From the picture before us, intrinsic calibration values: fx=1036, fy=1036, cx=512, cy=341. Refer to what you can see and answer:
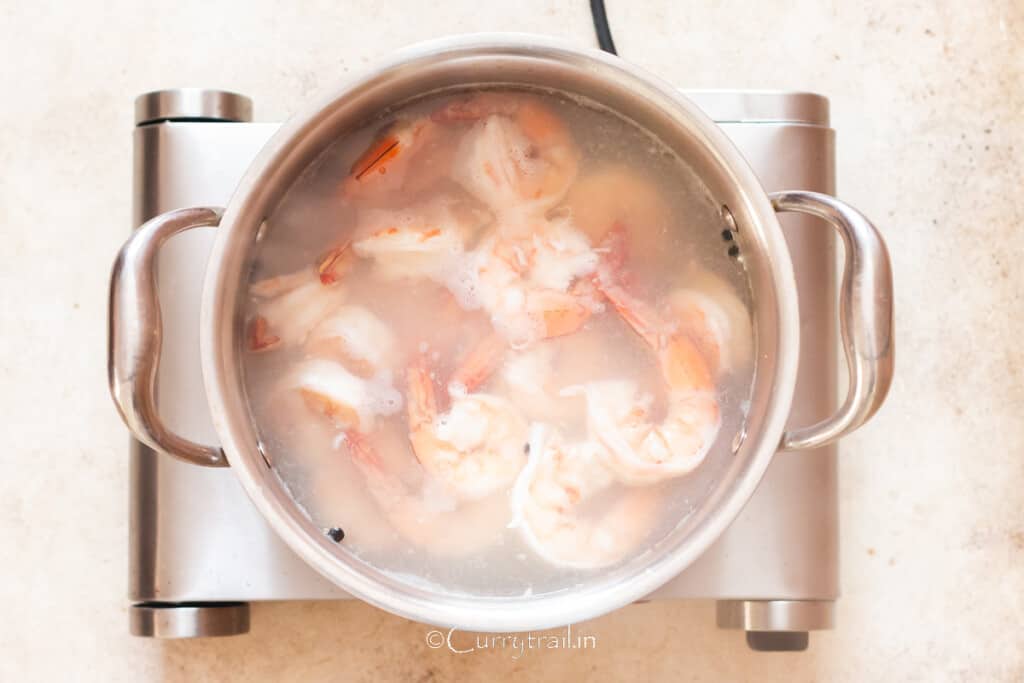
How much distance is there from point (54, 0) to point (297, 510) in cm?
58

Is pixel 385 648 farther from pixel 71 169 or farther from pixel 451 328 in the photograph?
pixel 71 169

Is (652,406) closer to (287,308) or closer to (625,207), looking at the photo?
(625,207)

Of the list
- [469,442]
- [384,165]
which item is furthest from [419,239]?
[469,442]

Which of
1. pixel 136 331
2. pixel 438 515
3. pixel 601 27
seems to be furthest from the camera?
pixel 601 27

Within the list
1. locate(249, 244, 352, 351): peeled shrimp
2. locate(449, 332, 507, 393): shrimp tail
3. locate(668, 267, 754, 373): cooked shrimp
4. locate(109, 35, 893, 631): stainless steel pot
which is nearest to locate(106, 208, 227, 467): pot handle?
locate(109, 35, 893, 631): stainless steel pot

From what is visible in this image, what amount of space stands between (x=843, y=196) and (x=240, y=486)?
0.63 m

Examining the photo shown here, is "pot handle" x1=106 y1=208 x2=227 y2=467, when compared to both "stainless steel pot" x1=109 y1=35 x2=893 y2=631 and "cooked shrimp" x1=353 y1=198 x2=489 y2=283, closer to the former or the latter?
"stainless steel pot" x1=109 y1=35 x2=893 y2=631

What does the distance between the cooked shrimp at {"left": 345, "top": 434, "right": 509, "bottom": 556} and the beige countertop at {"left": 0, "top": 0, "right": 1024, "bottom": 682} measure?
0.70ft

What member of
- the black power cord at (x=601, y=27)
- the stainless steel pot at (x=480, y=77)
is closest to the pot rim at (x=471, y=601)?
the stainless steel pot at (x=480, y=77)

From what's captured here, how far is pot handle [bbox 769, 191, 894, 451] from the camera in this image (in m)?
0.72

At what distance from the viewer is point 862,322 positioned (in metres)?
0.72

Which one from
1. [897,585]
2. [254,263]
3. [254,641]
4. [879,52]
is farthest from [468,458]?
[879,52]

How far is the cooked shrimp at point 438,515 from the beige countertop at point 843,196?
0.21 m

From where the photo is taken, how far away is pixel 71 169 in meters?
1.01
